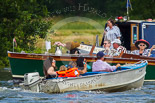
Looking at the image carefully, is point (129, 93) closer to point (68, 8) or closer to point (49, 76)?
point (49, 76)

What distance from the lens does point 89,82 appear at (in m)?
17.9

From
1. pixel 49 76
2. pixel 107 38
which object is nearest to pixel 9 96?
pixel 49 76

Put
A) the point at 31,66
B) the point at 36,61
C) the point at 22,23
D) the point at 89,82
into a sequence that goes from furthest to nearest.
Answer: the point at 22,23, the point at 31,66, the point at 36,61, the point at 89,82

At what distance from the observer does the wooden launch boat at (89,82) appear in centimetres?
1767

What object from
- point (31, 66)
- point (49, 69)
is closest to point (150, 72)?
point (31, 66)

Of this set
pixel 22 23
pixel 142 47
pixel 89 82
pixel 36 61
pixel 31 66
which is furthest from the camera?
pixel 22 23

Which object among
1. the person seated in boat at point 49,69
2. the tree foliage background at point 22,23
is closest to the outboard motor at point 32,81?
the person seated in boat at point 49,69

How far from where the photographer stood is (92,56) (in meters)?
22.1

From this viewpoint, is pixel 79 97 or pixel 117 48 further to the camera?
pixel 117 48

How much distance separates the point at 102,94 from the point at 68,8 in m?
16.5

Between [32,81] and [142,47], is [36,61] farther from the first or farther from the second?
[32,81]

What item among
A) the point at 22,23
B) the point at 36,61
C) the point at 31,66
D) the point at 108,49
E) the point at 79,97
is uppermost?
the point at 22,23

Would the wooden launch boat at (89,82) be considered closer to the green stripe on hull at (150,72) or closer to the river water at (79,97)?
the river water at (79,97)

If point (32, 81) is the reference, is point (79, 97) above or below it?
below
